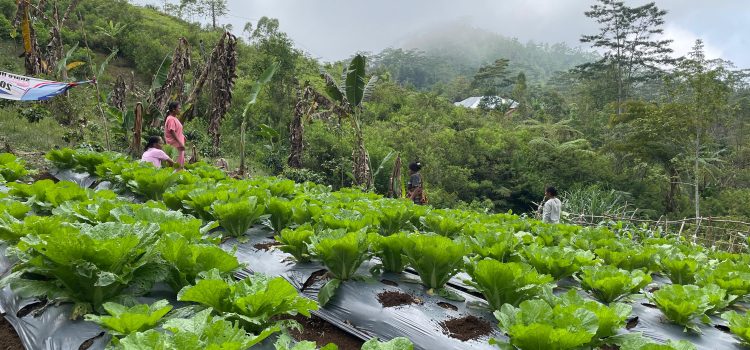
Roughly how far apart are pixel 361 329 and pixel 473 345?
→ 608 millimetres

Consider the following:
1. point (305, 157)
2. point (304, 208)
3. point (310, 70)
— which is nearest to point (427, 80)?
point (310, 70)

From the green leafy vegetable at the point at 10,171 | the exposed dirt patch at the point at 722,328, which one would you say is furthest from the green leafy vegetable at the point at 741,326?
the green leafy vegetable at the point at 10,171

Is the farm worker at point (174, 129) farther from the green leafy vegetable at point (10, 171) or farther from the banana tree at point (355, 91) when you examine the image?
the banana tree at point (355, 91)

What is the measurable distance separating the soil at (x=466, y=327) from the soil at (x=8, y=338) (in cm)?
212

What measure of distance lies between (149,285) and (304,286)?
0.96 m

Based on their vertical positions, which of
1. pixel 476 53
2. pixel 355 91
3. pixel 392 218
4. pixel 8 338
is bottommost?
pixel 8 338

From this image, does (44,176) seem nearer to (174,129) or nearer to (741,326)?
(174,129)

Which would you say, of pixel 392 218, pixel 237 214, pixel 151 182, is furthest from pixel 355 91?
pixel 237 214

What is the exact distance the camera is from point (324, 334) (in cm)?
248

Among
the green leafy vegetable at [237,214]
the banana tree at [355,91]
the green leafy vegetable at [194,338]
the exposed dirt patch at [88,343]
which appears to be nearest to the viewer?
the green leafy vegetable at [194,338]

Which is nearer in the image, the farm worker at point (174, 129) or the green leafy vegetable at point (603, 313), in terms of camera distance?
the green leafy vegetable at point (603, 313)

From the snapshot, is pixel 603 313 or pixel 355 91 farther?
pixel 355 91

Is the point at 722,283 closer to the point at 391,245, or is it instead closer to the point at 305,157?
the point at 391,245

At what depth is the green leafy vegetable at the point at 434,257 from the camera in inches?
105
